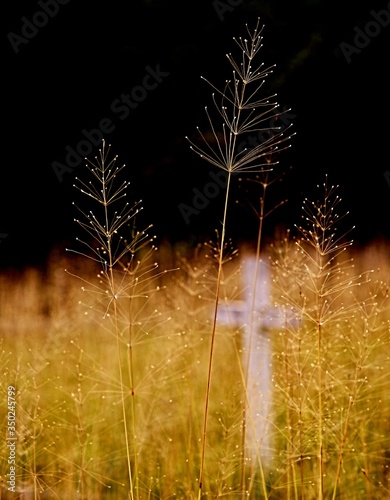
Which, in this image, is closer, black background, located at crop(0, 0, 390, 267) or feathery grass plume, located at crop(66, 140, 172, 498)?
feathery grass plume, located at crop(66, 140, 172, 498)

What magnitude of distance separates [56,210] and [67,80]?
1309mm

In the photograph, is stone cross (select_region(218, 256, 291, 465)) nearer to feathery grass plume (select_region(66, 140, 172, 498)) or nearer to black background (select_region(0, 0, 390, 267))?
feathery grass plume (select_region(66, 140, 172, 498))

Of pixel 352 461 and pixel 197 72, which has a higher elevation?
pixel 197 72

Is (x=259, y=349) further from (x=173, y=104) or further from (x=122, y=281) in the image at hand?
(x=173, y=104)

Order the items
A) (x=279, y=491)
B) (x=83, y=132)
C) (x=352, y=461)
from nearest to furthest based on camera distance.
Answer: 1. (x=279, y=491)
2. (x=352, y=461)
3. (x=83, y=132)

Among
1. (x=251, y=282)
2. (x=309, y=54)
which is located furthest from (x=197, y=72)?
(x=251, y=282)

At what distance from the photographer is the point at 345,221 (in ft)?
21.4

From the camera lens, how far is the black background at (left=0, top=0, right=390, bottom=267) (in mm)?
6434

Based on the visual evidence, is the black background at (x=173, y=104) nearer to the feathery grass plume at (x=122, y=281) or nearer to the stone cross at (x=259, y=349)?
the feathery grass plume at (x=122, y=281)

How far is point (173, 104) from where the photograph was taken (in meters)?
6.55

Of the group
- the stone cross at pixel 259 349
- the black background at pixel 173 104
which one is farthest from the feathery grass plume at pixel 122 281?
the black background at pixel 173 104

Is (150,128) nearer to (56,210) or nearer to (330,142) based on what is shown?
(56,210)

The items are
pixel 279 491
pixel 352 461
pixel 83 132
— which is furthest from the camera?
pixel 83 132

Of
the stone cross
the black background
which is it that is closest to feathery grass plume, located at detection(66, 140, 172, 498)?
the stone cross
